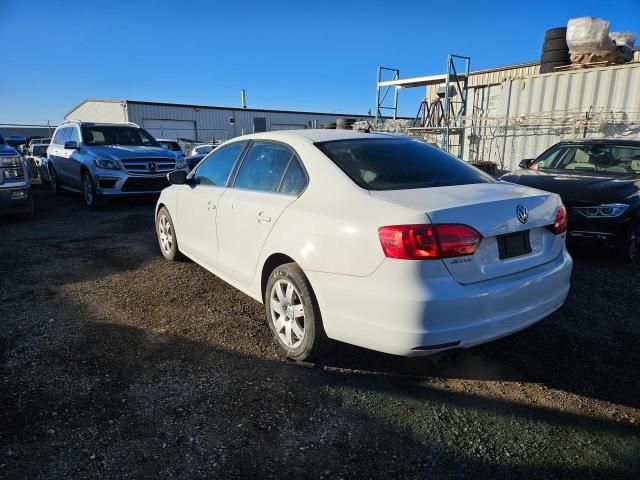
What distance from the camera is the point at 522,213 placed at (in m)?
2.64

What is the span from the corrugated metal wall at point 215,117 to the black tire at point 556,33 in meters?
23.9

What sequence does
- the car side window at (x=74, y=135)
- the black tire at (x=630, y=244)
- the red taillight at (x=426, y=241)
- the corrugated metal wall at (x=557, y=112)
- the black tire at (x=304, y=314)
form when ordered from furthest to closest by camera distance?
the car side window at (x=74, y=135), the corrugated metal wall at (x=557, y=112), the black tire at (x=630, y=244), the black tire at (x=304, y=314), the red taillight at (x=426, y=241)

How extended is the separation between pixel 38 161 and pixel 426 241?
615 inches

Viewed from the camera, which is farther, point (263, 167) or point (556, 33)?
point (556, 33)

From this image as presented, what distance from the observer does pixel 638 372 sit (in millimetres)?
2994

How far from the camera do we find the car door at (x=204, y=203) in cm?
408

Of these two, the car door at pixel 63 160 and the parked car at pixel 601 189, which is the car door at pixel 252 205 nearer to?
the parked car at pixel 601 189

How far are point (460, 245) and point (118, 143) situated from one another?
9.69m

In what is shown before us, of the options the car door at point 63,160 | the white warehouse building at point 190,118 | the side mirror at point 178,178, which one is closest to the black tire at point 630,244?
the side mirror at point 178,178

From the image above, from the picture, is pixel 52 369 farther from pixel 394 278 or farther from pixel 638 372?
pixel 638 372

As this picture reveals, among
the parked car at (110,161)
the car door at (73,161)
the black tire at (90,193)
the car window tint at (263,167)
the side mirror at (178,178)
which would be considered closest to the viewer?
the car window tint at (263,167)

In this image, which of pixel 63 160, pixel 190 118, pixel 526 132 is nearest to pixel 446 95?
pixel 526 132

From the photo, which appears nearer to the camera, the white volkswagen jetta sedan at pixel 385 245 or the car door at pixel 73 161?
the white volkswagen jetta sedan at pixel 385 245

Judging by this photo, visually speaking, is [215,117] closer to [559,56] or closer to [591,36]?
[559,56]
